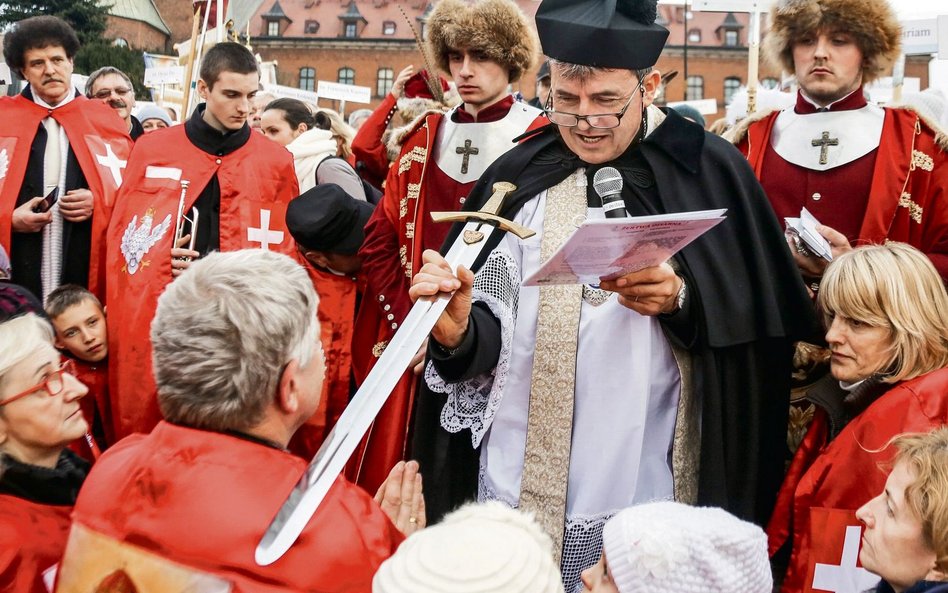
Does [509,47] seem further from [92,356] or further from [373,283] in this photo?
[92,356]

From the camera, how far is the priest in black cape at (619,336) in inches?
109

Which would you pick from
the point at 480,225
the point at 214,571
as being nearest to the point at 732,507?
the point at 480,225

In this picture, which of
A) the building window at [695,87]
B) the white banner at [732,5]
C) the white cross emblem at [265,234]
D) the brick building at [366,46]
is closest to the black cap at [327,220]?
the white cross emblem at [265,234]

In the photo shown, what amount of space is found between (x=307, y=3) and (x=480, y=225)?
6013 cm

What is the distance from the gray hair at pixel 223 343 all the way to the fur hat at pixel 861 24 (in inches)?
111

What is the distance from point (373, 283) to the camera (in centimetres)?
436

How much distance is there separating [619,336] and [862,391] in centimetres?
87

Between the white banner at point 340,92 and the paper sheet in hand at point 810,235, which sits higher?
the white banner at point 340,92

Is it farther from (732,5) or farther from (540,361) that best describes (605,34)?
(732,5)

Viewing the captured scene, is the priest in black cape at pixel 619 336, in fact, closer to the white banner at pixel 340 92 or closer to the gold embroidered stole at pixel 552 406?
the gold embroidered stole at pixel 552 406

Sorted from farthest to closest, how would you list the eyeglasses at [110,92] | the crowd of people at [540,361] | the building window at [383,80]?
the building window at [383,80], the eyeglasses at [110,92], the crowd of people at [540,361]

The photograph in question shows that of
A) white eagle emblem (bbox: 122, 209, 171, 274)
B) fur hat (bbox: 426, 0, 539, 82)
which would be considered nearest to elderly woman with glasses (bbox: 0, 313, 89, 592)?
white eagle emblem (bbox: 122, 209, 171, 274)

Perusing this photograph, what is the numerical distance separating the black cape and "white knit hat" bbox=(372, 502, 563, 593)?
103 centimetres

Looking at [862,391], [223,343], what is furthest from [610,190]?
[223,343]
